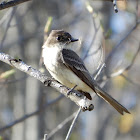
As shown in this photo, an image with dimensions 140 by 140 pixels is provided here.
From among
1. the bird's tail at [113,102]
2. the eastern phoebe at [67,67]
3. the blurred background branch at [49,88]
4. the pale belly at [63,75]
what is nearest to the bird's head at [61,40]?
the eastern phoebe at [67,67]

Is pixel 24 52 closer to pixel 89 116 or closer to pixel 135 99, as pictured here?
pixel 89 116

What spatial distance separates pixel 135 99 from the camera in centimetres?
1191

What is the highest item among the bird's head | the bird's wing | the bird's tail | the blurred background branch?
the bird's head

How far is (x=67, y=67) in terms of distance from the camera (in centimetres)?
573

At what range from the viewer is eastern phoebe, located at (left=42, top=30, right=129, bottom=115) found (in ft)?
18.4

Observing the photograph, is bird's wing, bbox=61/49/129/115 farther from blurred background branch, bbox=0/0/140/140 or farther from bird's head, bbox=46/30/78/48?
blurred background branch, bbox=0/0/140/140

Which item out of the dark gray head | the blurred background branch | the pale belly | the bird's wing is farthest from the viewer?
the blurred background branch

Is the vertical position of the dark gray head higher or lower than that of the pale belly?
higher

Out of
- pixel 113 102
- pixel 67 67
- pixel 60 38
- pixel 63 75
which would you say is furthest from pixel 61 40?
pixel 113 102

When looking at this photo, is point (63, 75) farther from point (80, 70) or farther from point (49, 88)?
point (49, 88)

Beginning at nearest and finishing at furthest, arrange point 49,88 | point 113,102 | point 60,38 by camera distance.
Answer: point 113,102 < point 60,38 < point 49,88

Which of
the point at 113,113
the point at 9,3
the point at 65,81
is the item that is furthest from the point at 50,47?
the point at 113,113

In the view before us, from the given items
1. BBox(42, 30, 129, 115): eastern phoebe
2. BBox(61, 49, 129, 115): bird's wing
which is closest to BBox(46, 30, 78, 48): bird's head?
BBox(42, 30, 129, 115): eastern phoebe

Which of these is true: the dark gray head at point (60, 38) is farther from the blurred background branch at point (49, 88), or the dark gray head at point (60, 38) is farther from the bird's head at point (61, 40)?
the blurred background branch at point (49, 88)
